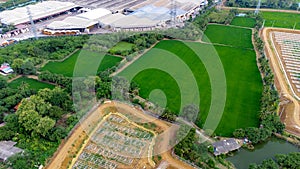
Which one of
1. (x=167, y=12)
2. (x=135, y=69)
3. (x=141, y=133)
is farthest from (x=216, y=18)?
(x=141, y=133)

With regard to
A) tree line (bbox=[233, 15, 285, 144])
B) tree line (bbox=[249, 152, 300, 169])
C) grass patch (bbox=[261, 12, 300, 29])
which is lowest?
tree line (bbox=[249, 152, 300, 169])

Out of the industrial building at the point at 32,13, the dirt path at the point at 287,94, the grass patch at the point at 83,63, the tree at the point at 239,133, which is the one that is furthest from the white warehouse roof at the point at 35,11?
the tree at the point at 239,133

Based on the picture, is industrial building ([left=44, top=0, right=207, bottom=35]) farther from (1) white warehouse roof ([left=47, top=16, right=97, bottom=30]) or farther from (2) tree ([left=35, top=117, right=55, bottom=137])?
(2) tree ([left=35, top=117, right=55, bottom=137])

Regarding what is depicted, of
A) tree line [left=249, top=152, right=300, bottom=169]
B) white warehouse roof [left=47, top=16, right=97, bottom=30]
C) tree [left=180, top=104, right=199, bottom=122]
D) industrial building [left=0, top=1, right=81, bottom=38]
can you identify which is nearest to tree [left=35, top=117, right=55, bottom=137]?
tree [left=180, top=104, right=199, bottom=122]

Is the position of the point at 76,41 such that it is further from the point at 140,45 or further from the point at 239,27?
the point at 239,27

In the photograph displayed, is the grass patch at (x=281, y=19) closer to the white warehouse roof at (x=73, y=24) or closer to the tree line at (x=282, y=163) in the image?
the white warehouse roof at (x=73, y=24)
